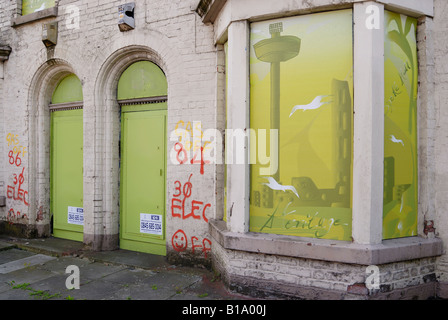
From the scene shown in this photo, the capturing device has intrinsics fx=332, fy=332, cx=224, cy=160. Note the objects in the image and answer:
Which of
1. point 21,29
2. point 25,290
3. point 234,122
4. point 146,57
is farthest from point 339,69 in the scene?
point 21,29

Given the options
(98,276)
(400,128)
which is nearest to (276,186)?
(400,128)

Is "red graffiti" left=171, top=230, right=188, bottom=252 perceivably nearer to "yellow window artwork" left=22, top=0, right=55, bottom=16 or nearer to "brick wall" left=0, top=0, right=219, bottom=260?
"brick wall" left=0, top=0, right=219, bottom=260

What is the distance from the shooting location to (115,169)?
21.3 ft

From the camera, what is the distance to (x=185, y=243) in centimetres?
556

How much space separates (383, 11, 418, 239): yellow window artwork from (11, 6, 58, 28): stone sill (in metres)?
6.37

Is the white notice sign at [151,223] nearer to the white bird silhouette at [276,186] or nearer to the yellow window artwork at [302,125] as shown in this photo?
the yellow window artwork at [302,125]

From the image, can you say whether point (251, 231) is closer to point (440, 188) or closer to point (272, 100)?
point (272, 100)

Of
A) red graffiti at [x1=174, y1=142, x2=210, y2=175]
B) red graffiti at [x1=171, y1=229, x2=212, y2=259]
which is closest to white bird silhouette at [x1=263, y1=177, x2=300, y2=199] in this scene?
red graffiti at [x1=174, y1=142, x2=210, y2=175]

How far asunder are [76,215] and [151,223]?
1.96 m

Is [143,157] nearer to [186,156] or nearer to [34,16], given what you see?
[186,156]

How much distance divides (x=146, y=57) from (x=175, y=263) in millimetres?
3734
